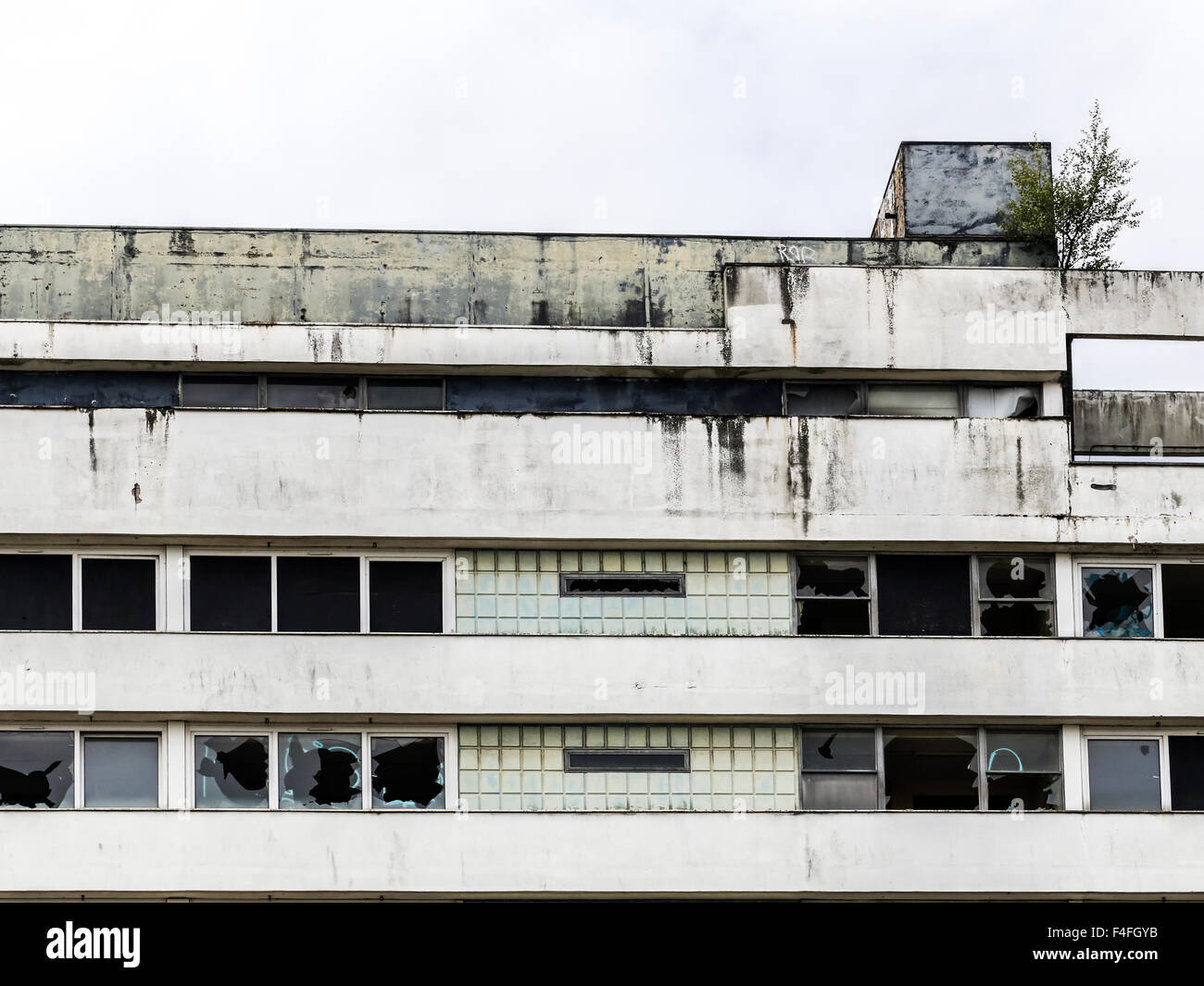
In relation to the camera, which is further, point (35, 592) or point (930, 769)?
point (930, 769)

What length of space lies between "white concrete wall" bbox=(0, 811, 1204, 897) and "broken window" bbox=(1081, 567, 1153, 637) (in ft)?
7.45

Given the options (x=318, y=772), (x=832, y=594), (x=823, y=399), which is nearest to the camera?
(x=318, y=772)

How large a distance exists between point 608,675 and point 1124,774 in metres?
6.42

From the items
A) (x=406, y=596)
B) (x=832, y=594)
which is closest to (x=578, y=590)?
(x=406, y=596)

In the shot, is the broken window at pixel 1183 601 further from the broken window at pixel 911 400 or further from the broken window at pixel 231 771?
the broken window at pixel 231 771

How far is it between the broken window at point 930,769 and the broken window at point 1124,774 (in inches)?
58.1

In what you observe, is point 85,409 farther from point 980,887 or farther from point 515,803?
point 980,887

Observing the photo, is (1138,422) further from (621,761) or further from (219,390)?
(219,390)

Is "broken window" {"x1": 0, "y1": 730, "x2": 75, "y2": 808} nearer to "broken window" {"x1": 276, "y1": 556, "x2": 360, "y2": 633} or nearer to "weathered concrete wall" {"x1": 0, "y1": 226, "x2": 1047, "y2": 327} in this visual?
"broken window" {"x1": 276, "y1": 556, "x2": 360, "y2": 633}

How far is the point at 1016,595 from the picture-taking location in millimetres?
18703

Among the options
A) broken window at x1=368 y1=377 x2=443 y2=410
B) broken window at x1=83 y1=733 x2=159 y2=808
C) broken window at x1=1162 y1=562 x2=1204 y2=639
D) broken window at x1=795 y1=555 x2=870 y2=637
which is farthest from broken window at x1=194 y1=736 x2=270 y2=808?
broken window at x1=1162 y1=562 x2=1204 y2=639
